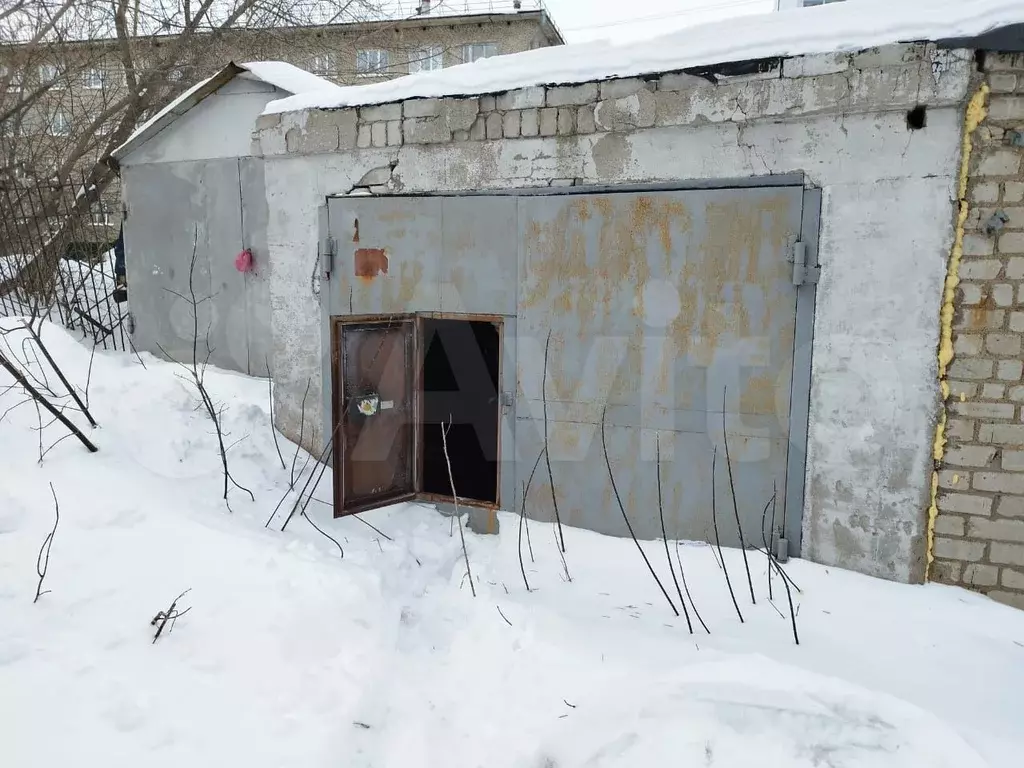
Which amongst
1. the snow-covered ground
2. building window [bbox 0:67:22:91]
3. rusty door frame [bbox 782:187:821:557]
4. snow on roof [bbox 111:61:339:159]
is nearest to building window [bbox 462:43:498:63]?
building window [bbox 0:67:22:91]

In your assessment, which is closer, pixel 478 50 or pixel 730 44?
pixel 730 44

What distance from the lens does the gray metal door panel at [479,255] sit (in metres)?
4.24

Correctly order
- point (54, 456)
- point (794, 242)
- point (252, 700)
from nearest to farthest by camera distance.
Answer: point (252, 700), point (794, 242), point (54, 456)

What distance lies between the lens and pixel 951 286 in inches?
130

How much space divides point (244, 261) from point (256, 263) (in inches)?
4.9

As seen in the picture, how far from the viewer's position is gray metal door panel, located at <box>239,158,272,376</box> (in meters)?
6.59

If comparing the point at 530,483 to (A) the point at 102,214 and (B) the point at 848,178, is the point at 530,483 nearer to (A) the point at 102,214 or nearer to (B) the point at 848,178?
(B) the point at 848,178

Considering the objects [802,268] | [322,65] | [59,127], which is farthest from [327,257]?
[322,65]

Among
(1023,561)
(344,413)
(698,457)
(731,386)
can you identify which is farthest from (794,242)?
(344,413)

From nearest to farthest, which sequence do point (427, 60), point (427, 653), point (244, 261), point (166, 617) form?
point (166, 617) < point (427, 653) < point (244, 261) < point (427, 60)

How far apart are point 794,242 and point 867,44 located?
99 centimetres

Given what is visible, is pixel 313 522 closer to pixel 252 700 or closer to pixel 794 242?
pixel 252 700

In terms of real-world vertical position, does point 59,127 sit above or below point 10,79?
below

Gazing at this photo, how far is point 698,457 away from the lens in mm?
3912
